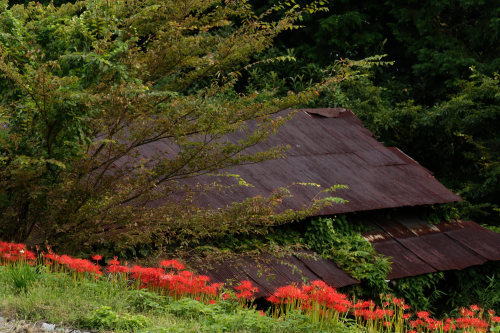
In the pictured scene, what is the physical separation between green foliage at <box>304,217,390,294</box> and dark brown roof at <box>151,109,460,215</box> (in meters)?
0.27

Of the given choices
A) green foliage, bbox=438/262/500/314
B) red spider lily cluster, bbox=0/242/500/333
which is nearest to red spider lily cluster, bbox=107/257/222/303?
red spider lily cluster, bbox=0/242/500/333

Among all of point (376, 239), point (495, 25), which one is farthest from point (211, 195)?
point (495, 25)

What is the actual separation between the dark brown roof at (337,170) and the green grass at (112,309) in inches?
117

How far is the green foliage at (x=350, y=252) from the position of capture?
8461 mm

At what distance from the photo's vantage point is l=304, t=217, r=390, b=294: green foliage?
846 centimetres

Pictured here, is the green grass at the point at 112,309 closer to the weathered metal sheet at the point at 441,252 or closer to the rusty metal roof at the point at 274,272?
the rusty metal roof at the point at 274,272

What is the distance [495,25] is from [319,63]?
561cm

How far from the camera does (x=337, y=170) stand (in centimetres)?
1040

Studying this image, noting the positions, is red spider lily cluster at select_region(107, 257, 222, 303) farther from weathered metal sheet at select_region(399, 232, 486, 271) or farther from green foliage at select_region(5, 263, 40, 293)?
weathered metal sheet at select_region(399, 232, 486, 271)

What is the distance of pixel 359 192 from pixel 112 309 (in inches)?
231

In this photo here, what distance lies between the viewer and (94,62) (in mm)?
5848

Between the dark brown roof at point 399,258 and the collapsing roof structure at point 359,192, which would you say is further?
the collapsing roof structure at point 359,192

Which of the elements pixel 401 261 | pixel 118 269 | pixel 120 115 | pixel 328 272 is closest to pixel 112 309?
pixel 118 269

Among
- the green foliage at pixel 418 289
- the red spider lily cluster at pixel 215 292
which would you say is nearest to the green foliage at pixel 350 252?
the green foliage at pixel 418 289
